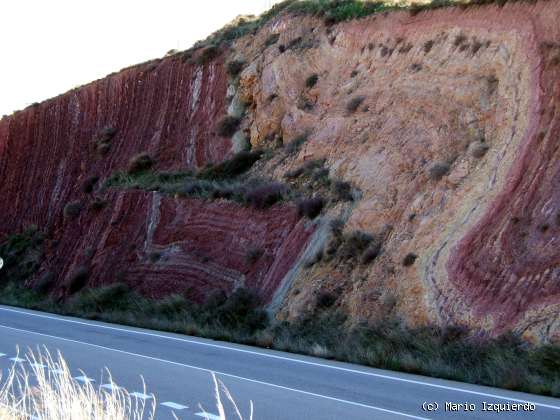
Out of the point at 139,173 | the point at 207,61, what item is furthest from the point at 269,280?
the point at 207,61

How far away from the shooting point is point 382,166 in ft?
67.5

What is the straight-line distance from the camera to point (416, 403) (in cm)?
941

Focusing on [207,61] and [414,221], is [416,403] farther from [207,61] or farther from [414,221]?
[207,61]

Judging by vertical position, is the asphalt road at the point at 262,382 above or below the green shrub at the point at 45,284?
above

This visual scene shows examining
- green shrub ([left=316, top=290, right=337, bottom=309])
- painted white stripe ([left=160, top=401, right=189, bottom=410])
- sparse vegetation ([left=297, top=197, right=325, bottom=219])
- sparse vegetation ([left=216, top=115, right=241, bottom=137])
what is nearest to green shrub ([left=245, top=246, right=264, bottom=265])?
sparse vegetation ([left=297, top=197, right=325, bottom=219])

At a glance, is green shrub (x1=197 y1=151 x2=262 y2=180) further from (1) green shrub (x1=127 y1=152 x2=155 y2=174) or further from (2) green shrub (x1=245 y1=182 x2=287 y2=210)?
(1) green shrub (x1=127 y1=152 x2=155 y2=174)

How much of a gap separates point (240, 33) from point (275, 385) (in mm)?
25270

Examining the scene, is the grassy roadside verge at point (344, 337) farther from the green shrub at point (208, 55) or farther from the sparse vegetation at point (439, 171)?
the green shrub at point (208, 55)

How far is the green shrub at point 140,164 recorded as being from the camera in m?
32.4

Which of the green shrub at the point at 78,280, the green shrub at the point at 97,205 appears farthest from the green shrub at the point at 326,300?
the green shrub at the point at 97,205

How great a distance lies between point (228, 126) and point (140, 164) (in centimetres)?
463

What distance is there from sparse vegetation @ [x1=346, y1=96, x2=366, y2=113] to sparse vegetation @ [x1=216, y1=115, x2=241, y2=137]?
6919mm

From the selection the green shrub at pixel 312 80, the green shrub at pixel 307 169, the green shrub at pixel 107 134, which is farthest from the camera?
the green shrub at pixel 107 134

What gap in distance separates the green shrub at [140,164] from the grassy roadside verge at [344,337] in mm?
8043
